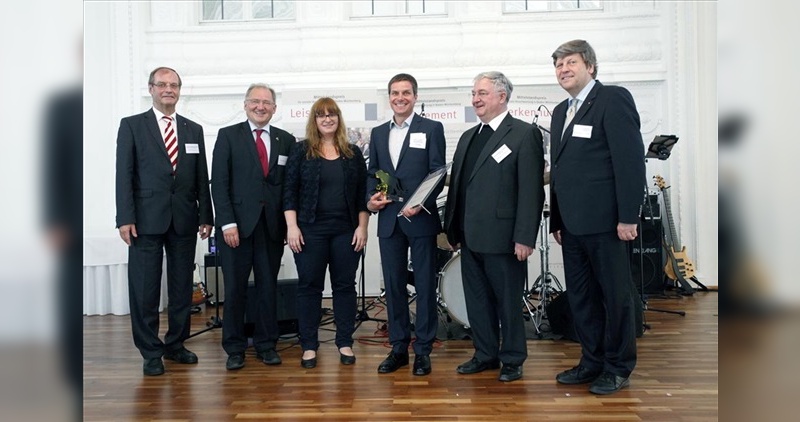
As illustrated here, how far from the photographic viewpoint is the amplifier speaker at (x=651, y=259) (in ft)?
20.6

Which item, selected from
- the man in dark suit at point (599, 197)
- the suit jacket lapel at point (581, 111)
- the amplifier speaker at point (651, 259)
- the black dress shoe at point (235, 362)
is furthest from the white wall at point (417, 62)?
the suit jacket lapel at point (581, 111)

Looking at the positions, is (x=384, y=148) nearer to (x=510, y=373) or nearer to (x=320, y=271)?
(x=320, y=271)

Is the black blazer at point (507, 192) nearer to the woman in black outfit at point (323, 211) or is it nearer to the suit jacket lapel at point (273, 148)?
the woman in black outfit at point (323, 211)

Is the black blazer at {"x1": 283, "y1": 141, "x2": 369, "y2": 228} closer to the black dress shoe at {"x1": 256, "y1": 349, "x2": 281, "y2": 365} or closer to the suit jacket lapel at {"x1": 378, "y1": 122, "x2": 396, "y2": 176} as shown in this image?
the suit jacket lapel at {"x1": 378, "y1": 122, "x2": 396, "y2": 176}

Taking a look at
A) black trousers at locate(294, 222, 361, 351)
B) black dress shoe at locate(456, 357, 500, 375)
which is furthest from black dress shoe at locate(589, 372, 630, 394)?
black trousers at locate(294, 222, 361, 351)

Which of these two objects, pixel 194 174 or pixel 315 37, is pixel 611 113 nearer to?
pixel 194 174

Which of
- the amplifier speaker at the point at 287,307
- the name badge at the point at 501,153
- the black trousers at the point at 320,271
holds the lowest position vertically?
the amplifier speaker at the point at 287,307

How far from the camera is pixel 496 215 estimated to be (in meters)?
3.13

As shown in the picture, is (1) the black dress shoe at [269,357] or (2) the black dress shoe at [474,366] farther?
(1) the black dress shoe at [269,357]

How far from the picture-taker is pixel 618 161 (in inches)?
111

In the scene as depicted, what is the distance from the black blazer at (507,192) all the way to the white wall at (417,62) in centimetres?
367

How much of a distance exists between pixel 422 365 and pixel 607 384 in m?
→ 0.99

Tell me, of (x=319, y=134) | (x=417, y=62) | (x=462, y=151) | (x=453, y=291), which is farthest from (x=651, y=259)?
(x=319, y=134)

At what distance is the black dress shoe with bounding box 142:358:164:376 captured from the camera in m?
3.45
